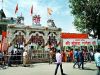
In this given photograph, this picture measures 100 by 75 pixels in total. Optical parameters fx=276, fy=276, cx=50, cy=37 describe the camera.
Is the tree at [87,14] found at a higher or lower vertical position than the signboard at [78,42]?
higher

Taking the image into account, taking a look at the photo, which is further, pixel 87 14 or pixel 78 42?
pixel 87 14

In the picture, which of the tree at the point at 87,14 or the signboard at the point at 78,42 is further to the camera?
the tree at the point at 87,14

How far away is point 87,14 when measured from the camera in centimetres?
4759

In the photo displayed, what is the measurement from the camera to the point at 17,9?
34438mm

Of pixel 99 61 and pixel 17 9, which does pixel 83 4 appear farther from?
pixel 99 61

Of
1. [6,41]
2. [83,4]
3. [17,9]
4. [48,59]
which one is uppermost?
[83,4]

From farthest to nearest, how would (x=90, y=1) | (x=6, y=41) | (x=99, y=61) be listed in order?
(x=90, y=1) < (x=6, y=41) < (x=99, y=61)

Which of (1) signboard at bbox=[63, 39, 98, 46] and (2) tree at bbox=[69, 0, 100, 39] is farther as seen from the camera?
(2) tree at bbox=[69, 0, 100, 39]

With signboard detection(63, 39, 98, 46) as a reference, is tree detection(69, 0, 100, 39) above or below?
above

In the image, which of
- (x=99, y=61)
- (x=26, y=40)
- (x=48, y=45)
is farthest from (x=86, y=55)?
(x=99, y=61)

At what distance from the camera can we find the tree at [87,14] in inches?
1845

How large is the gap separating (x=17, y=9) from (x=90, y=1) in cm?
1688

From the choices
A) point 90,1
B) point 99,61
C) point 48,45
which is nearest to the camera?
point 99,61

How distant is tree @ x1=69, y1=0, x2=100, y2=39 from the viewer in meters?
46.9
